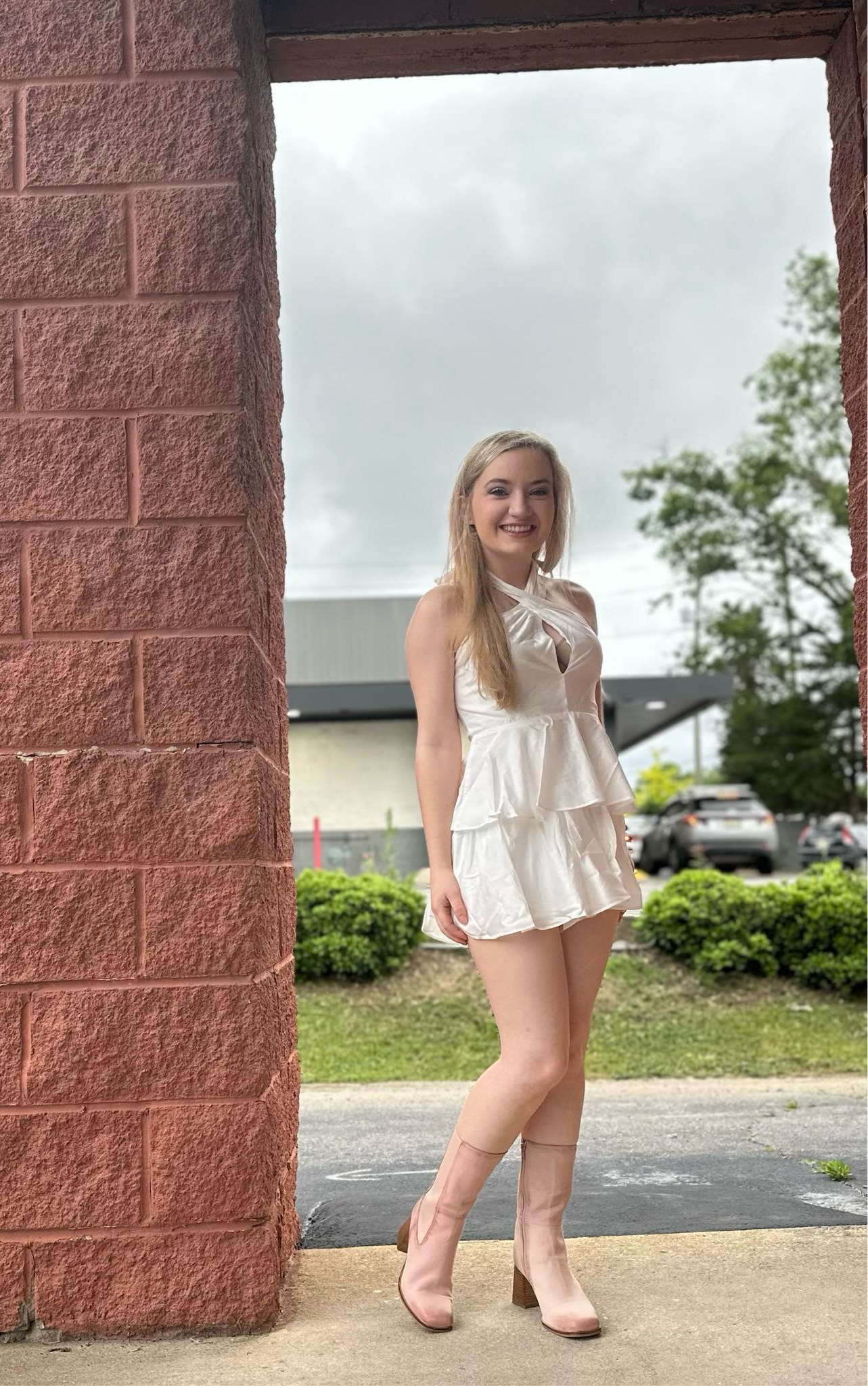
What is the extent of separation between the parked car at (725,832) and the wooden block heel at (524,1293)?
53.5 ft

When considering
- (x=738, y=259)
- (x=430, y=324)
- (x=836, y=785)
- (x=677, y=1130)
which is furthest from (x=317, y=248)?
(x=677, y=1130)

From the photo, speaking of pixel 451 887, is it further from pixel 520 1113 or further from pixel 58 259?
pixel 58 259

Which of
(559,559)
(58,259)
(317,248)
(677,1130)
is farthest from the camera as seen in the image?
(317,248)

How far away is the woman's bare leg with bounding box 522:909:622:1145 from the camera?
2646 millimetres

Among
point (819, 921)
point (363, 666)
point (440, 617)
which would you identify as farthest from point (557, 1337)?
point (363, 666)

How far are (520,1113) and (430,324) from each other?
43.6 meters

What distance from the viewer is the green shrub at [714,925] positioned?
863 centimetres

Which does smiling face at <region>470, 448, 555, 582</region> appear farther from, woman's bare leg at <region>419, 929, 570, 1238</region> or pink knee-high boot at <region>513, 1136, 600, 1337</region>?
pink knee-high boot at <region>513, 1136, 600, 1337</region>

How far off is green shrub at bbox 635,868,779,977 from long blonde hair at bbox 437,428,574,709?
6132 mm

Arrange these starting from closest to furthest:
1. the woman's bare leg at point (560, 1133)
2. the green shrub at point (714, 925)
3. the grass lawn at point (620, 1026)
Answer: the woman's bare leg at point (560, 1133) → the grass lawn at point (620, 1026) → the green shrub at point (714, 925)

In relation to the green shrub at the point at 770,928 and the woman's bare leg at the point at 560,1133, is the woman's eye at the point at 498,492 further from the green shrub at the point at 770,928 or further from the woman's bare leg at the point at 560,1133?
the green shrub at the point at 770,928

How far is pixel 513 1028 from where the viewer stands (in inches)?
100

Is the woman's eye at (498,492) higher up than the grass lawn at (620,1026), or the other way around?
the woman's eye at (498,492)

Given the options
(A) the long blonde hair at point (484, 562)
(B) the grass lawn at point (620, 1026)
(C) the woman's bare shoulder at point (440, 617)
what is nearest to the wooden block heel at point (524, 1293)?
(A) the long blonde hair at point (484, 562)
